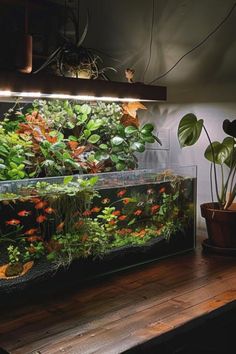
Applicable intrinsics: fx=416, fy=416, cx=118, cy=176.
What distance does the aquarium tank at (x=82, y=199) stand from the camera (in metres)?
1.38

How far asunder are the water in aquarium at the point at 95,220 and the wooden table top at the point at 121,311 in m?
0.11

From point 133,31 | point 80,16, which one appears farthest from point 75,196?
point 80,16

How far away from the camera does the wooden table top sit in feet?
3.71

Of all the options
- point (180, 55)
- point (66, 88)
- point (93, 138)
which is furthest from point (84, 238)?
point (180, 55)

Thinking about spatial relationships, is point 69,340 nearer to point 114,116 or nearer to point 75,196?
point 75,196

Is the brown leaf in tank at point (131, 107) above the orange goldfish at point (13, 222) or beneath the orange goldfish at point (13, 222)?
above

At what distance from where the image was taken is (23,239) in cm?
136

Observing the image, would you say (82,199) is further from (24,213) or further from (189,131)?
(189,131)

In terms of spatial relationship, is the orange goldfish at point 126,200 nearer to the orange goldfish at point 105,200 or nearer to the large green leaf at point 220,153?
the orange goldfish at point 105,200

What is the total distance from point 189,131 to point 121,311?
867 millimetres

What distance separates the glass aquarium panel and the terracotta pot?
0.08 meters

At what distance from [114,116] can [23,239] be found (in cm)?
117

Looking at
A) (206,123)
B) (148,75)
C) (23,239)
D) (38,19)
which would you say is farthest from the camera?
(38,19)

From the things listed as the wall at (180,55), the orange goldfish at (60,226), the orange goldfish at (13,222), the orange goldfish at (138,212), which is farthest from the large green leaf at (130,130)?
the orange goldfish at (13,222)
